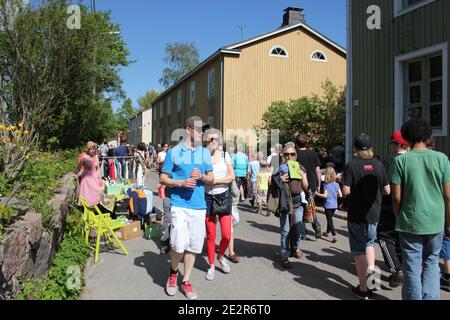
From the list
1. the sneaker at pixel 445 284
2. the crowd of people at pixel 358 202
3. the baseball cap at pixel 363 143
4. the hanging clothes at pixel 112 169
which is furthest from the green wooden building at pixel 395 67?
the hanging clothes at pixel 112 169

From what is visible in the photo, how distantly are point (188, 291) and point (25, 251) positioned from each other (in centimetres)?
174

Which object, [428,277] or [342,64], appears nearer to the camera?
[428,277]

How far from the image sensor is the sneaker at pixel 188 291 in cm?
464

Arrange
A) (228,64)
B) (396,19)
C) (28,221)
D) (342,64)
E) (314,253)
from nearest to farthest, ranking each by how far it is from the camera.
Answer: (28,221)
(314,253)
(396,19)
(228,64)
(342,64)

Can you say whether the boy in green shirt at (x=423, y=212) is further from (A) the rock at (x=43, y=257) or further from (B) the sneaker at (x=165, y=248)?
(B) the sneaker at (x=165, y=248)

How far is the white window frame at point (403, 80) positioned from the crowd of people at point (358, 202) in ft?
14.0

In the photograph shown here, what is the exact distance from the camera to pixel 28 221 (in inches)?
163

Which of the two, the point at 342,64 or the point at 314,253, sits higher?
the point at 342,64

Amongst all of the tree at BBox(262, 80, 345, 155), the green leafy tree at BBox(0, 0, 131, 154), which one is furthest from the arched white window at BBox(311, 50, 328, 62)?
the green leafy tree at BBox(0, 0, 131, 154)

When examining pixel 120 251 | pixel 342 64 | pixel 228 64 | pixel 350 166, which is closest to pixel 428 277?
pixel 350 166

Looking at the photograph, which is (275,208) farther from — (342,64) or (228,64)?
(342,64)

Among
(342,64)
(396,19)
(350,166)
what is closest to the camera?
(350,166)

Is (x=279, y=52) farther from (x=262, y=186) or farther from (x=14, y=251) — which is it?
(x=14, y=251)

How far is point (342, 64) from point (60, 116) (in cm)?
1709
